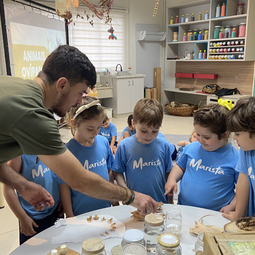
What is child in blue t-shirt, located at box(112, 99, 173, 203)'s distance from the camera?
4.90ft

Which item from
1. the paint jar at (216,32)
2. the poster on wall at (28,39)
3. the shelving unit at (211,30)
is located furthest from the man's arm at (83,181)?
the paint jar at (216,32)

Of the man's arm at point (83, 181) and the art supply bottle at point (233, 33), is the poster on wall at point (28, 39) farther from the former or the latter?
the art supply bottle at point (233, 33)

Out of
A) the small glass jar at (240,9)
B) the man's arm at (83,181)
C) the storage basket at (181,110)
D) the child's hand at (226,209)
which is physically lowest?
the storage basket at (181,110)

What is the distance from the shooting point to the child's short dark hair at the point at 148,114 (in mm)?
1492

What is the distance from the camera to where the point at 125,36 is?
21.6 ft

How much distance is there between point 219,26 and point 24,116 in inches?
221

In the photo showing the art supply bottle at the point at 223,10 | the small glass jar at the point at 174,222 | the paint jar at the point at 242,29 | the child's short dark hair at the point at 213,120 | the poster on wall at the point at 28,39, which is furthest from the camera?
the art supply bottle at the point at 223,10

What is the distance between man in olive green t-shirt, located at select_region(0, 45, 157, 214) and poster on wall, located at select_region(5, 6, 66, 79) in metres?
1.97

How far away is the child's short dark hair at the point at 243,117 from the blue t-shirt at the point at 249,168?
0.13 m

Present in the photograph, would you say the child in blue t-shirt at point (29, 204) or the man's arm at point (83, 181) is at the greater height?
the man's arm at point (83, 181)

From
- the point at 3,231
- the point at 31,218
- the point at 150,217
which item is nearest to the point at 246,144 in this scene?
the point at 150,217

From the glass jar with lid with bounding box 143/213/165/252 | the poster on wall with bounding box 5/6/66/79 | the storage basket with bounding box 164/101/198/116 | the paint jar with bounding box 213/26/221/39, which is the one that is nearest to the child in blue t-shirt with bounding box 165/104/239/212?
the glass jar with lid with bounding box 143/213/165/252

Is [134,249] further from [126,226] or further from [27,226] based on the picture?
[27,226]

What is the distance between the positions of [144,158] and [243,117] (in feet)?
1.96
